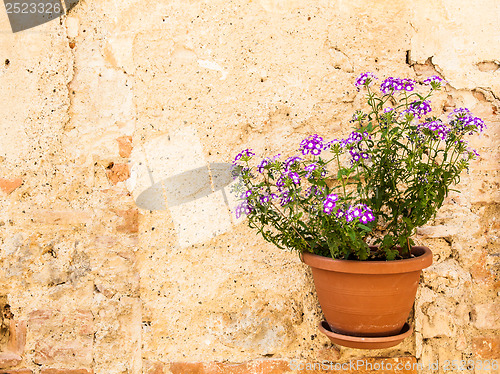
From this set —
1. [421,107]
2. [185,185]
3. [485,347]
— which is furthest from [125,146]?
[485,347]

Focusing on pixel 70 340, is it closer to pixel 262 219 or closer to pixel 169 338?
pixel 169 338

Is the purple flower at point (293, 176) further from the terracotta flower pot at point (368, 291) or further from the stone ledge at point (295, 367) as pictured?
the stone ledge at point (295, 367)

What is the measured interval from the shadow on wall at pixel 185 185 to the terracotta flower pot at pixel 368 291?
49cm

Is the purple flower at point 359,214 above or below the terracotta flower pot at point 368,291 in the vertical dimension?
above

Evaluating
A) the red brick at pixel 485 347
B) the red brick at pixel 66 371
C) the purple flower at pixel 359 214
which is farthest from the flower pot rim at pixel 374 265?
the red brick at pixel 66 371

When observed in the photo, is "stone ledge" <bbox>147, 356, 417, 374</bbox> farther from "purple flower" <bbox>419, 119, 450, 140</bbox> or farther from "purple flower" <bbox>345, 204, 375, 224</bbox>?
"purple flower" <bbox>419, 119, 450, 140</bbox>

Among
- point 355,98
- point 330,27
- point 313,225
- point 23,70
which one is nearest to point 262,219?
point 313,225

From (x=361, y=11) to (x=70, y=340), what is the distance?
1.93 meters

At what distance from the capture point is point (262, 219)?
69.7 inches

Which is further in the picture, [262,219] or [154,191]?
[154,191]

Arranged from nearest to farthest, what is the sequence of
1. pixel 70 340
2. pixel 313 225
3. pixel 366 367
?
pixel 313 225 → pixel 366 367 → pixel 70 340

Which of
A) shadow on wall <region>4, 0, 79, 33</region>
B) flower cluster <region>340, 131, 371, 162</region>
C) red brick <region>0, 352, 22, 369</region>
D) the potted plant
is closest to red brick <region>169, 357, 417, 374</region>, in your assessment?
the potted plant

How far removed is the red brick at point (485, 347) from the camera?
1996mm

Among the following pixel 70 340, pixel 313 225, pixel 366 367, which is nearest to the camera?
pixel 313 225
